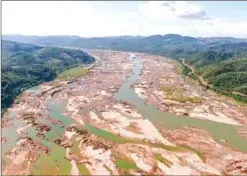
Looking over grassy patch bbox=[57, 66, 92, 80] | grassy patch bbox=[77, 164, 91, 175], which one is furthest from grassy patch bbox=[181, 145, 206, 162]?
grassy patch bbox=[57, 66, 92, 80]

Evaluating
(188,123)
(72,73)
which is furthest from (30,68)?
(188,123)

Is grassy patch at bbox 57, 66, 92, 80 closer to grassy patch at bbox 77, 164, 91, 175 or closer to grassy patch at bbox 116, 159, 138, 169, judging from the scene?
grassy patch at bbox 116, 159, 138, 169

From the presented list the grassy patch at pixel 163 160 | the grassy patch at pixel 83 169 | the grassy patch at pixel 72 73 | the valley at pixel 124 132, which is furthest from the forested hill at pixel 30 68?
the grassy patch at pixel 163 160

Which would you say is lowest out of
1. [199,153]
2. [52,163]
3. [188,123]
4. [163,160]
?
[52,163]

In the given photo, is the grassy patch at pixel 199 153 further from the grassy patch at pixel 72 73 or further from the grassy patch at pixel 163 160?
the grassy patch at pixel 72 73

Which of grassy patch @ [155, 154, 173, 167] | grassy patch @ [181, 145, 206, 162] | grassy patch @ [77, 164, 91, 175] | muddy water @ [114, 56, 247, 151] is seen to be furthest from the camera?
muddy water @ [114, 56, 247, 151]

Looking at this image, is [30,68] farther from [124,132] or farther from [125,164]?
[125,164]

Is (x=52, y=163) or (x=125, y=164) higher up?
(x=125, y=164)
